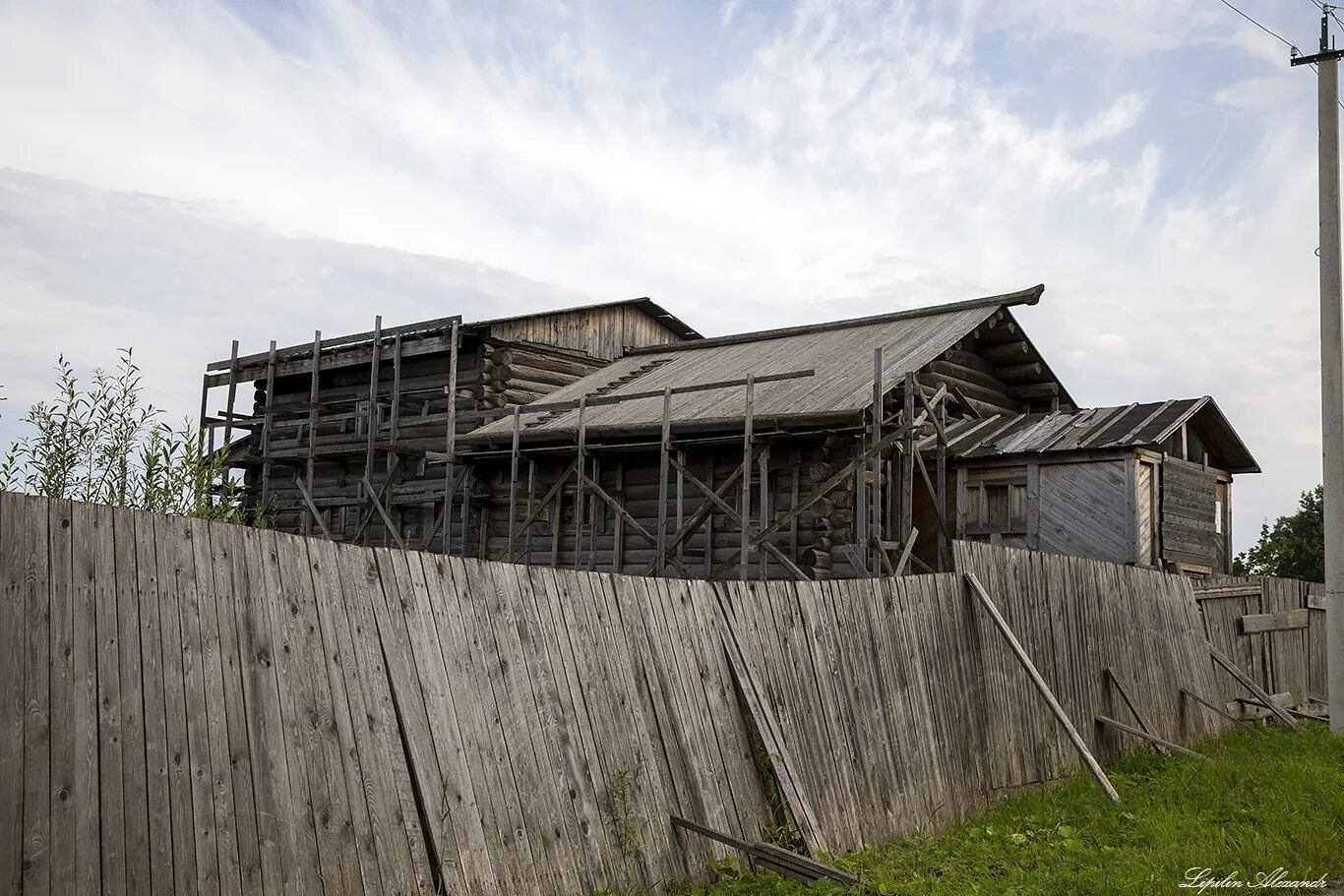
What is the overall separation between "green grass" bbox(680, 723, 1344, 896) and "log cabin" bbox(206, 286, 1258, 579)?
7.11 m

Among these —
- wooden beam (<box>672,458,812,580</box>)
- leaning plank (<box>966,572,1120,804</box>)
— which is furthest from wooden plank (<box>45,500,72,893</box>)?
wooden beam (<box>672,458,812,580</box>)

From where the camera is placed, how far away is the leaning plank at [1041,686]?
27.9 ft

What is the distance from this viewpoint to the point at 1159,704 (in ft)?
38.4

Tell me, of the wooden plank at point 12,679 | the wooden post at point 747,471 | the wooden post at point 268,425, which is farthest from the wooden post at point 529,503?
the wooden plank at point 12,679

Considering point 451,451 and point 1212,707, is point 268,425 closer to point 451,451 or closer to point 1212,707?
point 451,451

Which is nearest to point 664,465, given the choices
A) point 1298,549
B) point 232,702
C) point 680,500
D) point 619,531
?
point 680,500

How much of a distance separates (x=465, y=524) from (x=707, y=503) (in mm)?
5798

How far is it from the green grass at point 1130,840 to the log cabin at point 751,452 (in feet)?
23.3

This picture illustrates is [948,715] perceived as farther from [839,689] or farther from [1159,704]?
[1159,704]

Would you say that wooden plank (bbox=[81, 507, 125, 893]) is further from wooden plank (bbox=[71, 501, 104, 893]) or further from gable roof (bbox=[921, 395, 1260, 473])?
gable roof (bbox=[921, 395, 1260, 473])

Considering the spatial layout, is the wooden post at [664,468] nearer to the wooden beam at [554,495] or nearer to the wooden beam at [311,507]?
the wooden beam at [554,495]

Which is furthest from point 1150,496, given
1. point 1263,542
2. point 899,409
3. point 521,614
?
point 1263,542

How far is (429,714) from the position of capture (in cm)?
519

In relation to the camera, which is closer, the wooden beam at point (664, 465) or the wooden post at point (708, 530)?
the wooden beam at point (664, 465)
